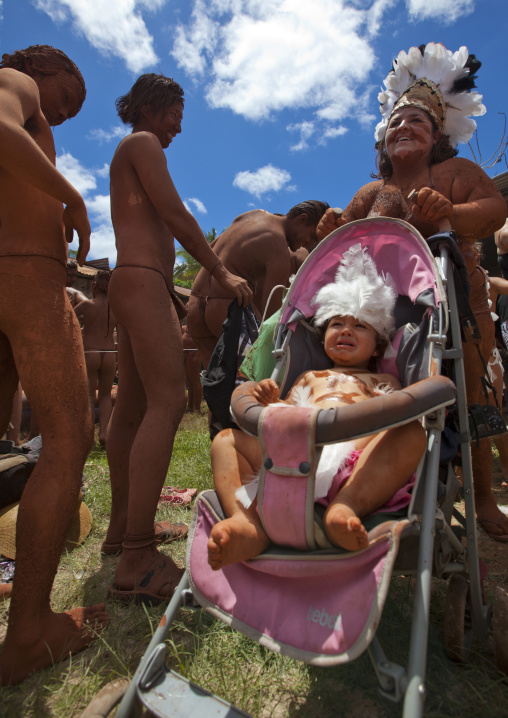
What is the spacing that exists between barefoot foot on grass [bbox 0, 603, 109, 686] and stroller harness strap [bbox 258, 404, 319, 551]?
0.95 meters

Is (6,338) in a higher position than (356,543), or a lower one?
higher

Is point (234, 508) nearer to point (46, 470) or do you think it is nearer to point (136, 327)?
point (46, 470)

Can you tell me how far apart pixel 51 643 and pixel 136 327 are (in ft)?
4.22

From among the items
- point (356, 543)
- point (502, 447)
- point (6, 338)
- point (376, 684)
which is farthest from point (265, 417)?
point (502, 447)

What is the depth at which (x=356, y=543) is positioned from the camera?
46.3 inches

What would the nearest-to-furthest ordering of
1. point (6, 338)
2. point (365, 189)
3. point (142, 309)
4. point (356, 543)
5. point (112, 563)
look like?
point (356, 543)
point (6, 338)
point (142, 309)
point (112, 563)
point (365, 189)

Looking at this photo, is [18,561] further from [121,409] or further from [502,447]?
[502,447]

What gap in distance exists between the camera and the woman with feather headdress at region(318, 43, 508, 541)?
2.39 meters

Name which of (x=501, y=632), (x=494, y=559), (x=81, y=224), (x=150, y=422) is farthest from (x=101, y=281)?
(x=501, y=632)

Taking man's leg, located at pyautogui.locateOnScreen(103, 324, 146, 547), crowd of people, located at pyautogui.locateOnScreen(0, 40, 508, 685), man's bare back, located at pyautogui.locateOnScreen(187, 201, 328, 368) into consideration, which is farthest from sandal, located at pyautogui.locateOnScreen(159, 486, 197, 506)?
man's bare back, located at pyautogui.locateOnScreen(187, 201, 328, 368)

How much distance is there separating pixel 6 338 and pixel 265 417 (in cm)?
117

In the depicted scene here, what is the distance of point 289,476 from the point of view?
128 cm

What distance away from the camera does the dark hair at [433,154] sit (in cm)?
266

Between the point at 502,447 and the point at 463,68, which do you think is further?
the point at 502,447
